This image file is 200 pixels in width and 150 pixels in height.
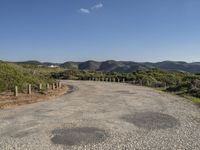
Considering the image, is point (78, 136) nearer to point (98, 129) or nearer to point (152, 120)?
point (98, 129)

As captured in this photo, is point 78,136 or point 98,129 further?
point 98,129

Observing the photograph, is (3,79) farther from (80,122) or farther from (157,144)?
(157,144)

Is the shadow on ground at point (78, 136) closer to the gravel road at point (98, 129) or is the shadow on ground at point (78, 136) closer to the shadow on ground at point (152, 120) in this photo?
the gravel road at point (98, 129)

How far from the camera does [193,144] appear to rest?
31.5ft

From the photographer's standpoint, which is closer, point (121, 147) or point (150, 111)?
point (121, 147)

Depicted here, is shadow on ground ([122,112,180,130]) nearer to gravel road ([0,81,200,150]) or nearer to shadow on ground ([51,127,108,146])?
gravel road ([0,81,200,150])

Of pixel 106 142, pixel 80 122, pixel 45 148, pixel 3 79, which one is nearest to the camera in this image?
pixel 45 148

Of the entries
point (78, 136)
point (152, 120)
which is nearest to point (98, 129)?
point (78, 136)

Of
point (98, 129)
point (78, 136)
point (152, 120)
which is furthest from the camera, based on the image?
point (152, 120)

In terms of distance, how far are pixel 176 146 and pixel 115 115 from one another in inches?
236

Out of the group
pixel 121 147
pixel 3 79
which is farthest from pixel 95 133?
pixel 3 79

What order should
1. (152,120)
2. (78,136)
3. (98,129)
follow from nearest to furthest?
(78,136), (98,129), (152,120)

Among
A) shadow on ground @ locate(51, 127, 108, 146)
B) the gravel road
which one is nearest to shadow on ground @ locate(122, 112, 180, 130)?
the gravel road

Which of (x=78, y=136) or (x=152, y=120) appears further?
(x=152, y=120)
